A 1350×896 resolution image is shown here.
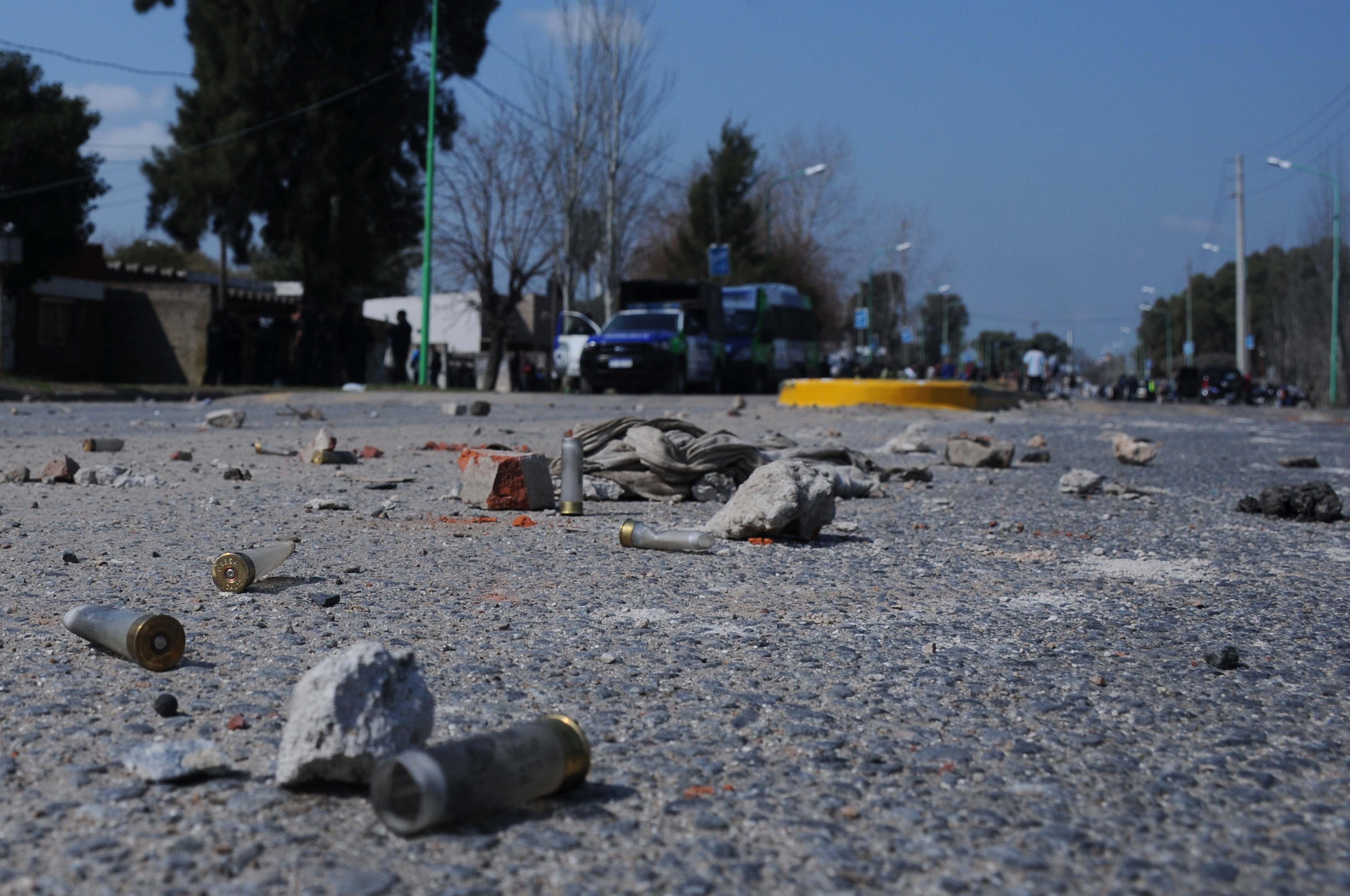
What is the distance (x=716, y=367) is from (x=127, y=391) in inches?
502

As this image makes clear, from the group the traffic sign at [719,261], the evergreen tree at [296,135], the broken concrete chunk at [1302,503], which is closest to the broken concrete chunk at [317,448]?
the broken concrete chunk at [1302,503]

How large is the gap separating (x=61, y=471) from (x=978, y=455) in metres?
5.82

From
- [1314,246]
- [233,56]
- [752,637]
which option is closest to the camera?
[752,637]

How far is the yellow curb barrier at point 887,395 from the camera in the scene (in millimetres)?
17453

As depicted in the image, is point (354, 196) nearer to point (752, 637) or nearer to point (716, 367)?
point (716, 367)

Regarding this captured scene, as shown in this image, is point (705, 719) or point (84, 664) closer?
point (705, 719)

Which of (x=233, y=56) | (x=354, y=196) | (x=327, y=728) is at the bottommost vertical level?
(x=327, y=728)

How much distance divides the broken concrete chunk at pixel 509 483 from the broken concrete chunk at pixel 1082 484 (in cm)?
315

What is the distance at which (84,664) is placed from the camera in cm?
277

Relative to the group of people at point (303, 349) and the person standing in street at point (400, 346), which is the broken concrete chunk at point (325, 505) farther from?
the person standing in street at point (400, 346)

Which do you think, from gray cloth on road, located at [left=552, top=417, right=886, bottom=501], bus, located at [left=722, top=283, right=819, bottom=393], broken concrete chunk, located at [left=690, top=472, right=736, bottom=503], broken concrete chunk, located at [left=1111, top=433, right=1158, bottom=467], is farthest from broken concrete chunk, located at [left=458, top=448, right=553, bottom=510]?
bus, located at [left=722, top=283, right=819, bottom=393]

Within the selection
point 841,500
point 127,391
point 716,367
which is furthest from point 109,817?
point 716,367

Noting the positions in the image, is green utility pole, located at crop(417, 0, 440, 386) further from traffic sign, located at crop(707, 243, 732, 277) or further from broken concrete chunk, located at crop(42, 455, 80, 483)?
broken concrete chunk, located at crop(42, 455, 80, 483)

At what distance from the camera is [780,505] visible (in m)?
4.81
